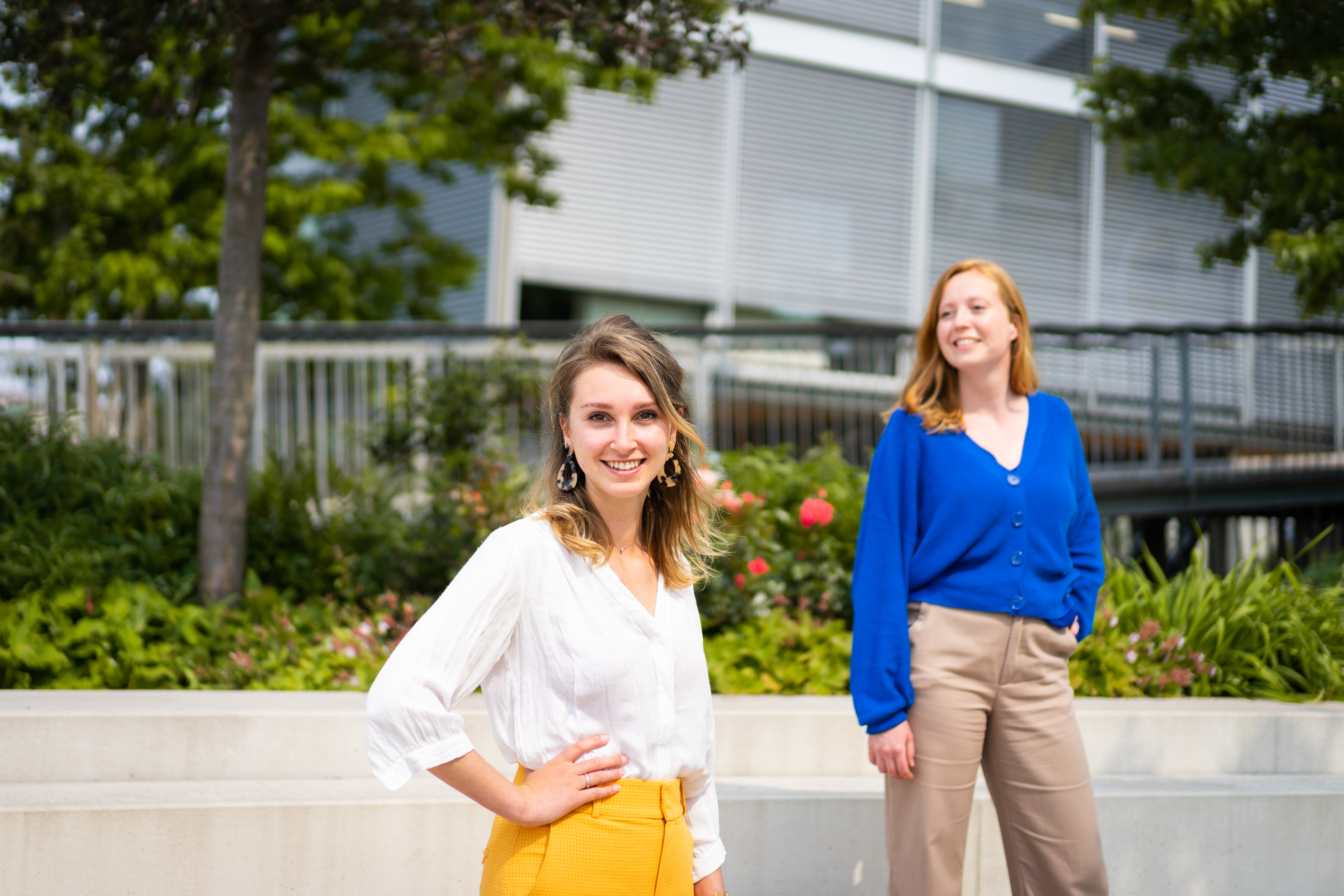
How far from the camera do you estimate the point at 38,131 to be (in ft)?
26.6

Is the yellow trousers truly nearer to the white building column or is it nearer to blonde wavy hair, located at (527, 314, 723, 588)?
blonde wavy hair, located at (527, 314, 723, 588)

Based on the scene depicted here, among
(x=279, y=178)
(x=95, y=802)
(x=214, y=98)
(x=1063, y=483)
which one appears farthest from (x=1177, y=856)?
(x=279, y=178)

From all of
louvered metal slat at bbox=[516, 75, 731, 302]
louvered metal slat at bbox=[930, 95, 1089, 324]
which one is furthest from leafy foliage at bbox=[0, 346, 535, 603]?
louvered metal slat at bbox=[930, 95, 1089, 324]

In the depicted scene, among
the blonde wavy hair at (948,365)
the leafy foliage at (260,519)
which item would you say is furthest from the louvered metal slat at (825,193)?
the blonde wavy hair at (948,365)

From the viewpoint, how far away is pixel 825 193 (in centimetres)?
1315

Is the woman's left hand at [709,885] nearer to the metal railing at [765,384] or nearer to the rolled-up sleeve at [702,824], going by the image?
the rolled-up sleeve at [702,824]

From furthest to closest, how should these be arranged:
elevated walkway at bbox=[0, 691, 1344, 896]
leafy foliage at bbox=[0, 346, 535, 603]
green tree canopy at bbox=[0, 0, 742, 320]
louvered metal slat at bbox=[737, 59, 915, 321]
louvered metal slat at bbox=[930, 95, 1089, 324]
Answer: louvered metal slat at bbox=[930, 95, 1089, 324]
louvered metal slat at bbox=[737, 59, 915, 321]
leafy foliage at bbox=[0, 346, 535, 603]
green tree canopy at bbox=[0, 0, 742, 320]
elevated walkway at bbox=[0, 691, 1344, 896]

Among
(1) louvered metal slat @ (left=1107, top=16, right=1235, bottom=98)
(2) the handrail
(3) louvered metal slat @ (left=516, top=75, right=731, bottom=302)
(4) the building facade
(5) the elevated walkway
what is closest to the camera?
(5) the elevated walkway

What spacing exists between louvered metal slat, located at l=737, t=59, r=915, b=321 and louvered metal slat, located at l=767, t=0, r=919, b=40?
599 mm

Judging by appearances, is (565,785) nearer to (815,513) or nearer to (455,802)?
(455,802)

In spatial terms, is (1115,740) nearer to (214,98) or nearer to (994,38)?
(214,98)

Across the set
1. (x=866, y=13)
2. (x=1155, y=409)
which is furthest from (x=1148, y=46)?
(x=1155, y=409)

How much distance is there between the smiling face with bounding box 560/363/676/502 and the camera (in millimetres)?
1833

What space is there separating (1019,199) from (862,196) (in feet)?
7.49
